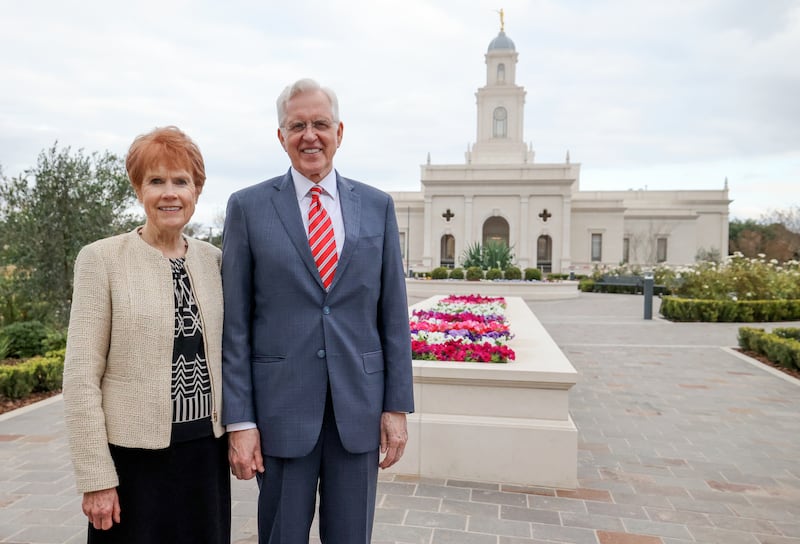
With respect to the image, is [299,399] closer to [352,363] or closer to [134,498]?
[352,363]

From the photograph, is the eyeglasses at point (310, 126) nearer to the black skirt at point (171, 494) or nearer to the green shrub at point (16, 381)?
the black skirt at point (171, 494)

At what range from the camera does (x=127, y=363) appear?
1885 millimetres

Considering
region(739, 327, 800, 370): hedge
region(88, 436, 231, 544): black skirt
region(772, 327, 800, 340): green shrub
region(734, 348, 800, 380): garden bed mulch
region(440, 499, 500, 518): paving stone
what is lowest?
region(440, 499, 500, 518): paving stone

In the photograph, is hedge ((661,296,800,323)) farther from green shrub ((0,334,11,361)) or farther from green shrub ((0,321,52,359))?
green shrub ((0,334,11,361))

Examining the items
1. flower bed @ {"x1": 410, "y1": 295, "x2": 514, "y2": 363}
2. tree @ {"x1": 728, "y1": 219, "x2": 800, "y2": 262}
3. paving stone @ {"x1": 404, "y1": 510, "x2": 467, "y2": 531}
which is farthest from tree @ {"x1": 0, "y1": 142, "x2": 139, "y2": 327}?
tree @ {"x1": 728, "y1": 219, "x2": 800, "y2": 262}

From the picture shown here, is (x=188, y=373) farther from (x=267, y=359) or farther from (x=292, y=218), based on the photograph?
(x=292, y=218)

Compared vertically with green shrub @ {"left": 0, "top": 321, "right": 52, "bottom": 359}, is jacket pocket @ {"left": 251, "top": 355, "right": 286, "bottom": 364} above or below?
above

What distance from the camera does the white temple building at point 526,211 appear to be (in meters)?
39.0

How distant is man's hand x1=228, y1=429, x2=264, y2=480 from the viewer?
6.59 ft

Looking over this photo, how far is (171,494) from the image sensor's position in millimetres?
1963

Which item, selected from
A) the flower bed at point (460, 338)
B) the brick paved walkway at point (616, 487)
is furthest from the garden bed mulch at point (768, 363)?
the flower bed at point (460, 338)

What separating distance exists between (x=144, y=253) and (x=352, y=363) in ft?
2.85

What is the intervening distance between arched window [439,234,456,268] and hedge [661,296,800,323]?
26132 millimetres

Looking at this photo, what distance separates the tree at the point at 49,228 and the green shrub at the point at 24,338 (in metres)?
0.59
